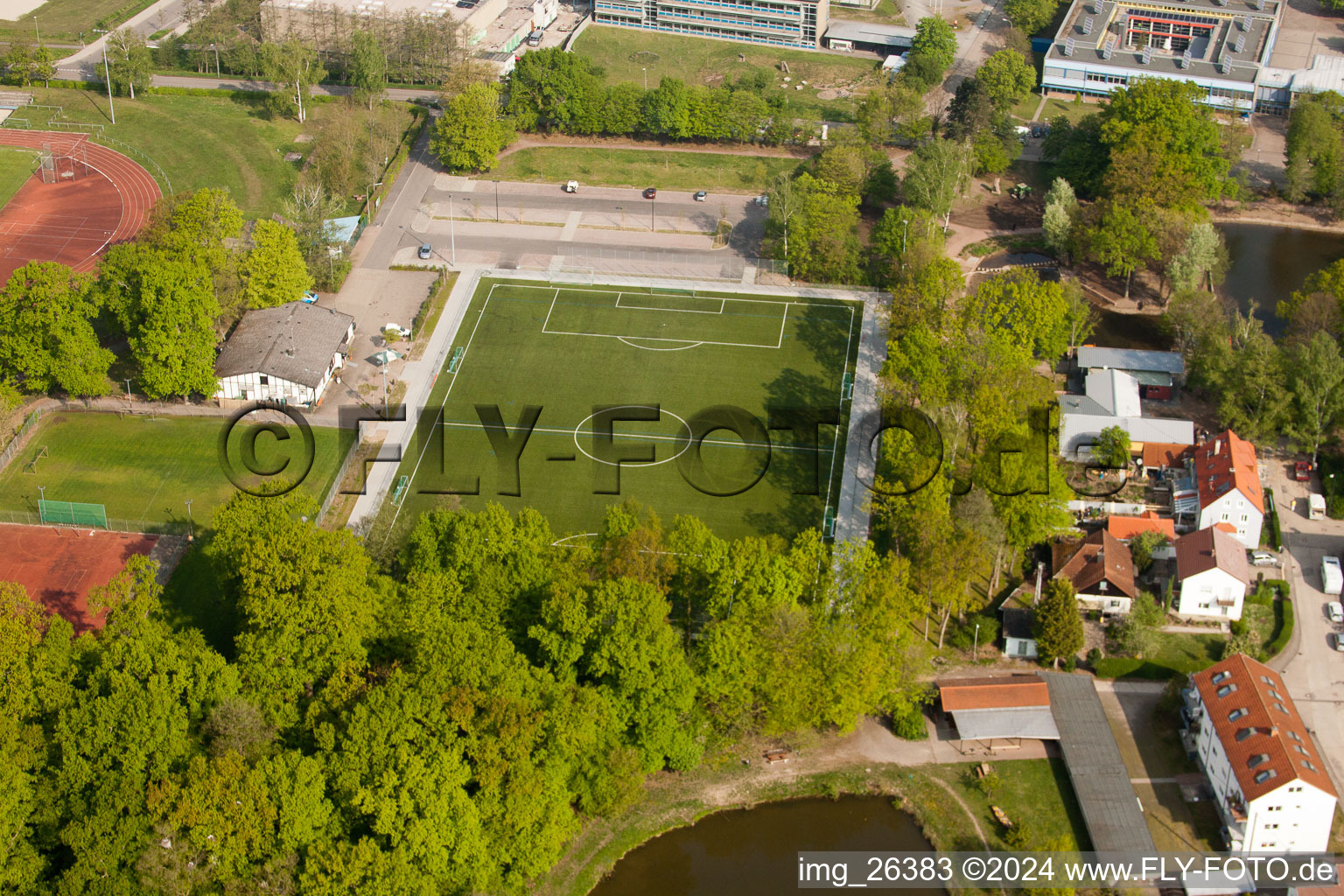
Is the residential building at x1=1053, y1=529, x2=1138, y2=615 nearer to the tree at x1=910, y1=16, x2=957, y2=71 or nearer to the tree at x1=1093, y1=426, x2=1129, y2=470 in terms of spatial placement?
the tree at x1=1093, y1=426, x2=1129, y2=470

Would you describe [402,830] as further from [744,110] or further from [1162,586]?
[744,110]

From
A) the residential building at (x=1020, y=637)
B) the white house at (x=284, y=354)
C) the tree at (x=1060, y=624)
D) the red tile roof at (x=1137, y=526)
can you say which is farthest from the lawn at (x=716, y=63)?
the tree at (x=1060, y=624)

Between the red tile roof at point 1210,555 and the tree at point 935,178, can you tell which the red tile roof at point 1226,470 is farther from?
the tree at point 935,178

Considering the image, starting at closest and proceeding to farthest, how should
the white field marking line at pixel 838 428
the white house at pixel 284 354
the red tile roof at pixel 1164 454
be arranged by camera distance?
the white field marking line at pixel 838 428 < the red tile roof at pixel 1164 454 < the white house at pixel 284 354

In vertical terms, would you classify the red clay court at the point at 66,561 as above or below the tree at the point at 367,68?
below

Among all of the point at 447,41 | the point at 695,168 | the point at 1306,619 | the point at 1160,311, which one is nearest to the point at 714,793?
the point at 1306,619

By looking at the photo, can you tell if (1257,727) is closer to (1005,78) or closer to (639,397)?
(639,397)
